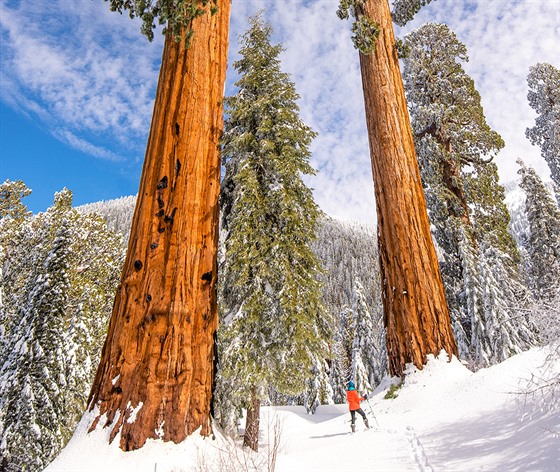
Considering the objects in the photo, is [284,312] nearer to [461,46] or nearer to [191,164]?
[191,164]

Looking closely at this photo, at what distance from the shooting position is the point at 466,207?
12.1 m

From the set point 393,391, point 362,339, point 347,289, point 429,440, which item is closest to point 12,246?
point 393,391

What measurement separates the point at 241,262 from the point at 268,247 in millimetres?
755

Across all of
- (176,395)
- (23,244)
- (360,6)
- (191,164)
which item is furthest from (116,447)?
(23,244)

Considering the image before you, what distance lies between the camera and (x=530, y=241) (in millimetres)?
22812

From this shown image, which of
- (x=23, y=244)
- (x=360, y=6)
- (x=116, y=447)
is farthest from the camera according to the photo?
(x=23, y=244)

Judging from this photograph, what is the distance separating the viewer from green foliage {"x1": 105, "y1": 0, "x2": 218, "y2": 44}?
17.2ft

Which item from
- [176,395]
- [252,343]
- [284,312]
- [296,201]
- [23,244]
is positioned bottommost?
[176,395]

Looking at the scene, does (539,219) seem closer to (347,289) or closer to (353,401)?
(353,401)

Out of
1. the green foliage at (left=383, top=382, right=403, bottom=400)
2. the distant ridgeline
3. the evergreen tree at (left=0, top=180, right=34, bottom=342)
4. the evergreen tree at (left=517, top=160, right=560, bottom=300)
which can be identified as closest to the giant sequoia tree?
the green foliage at (left=383, top=382, right=403, bottom=400)

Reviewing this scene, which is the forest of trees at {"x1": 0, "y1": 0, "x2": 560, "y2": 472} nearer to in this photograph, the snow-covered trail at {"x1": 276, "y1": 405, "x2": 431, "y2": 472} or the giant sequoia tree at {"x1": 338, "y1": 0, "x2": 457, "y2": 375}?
the giant sequoia tree at {"x1": 338, "y1": 0, "x2": 457, "y2": 375}

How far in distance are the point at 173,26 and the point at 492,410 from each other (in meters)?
6.61

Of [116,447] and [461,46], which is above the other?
[461,46]

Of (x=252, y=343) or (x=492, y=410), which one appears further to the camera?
(x=252, y=343)
